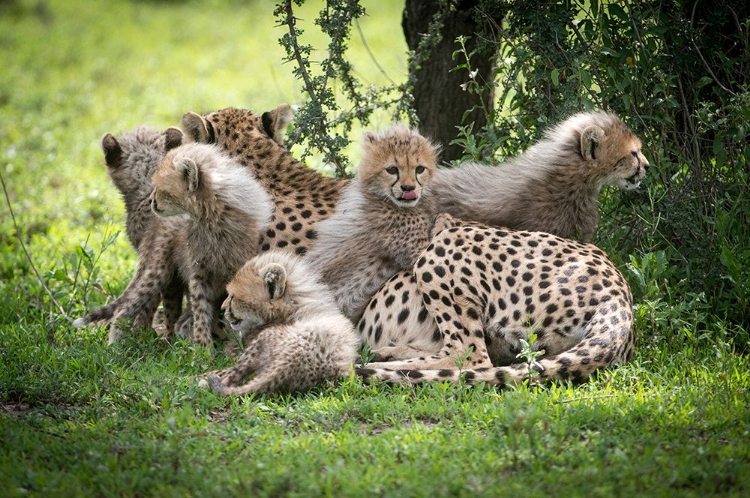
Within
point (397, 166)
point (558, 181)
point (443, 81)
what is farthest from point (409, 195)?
point (443, 81)

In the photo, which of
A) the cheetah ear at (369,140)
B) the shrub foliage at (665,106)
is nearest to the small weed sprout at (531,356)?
the shrub foliage at (665,106)

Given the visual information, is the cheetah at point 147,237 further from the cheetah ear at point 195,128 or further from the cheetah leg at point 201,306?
the cheetah ear at point 195,128

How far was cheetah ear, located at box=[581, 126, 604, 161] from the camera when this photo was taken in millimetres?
4820

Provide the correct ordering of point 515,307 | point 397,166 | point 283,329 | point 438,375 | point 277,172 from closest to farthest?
point 438,375 < point 283,329 < point 515,307 < point 397,166 < point 277,172

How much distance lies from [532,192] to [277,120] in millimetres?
1585

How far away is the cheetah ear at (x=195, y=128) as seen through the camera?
5227 mm

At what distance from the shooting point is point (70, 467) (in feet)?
10.9

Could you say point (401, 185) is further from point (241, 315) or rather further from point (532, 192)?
point (241, 315)

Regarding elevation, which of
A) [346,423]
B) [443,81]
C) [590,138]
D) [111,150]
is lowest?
[346,423]

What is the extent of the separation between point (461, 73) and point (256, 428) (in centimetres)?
329

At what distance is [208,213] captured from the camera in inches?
193

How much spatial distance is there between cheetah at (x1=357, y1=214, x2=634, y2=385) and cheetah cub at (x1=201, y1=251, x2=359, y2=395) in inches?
8.3

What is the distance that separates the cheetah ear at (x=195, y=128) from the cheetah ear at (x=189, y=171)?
1.60 ft

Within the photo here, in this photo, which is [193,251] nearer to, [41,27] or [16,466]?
[16,466]
